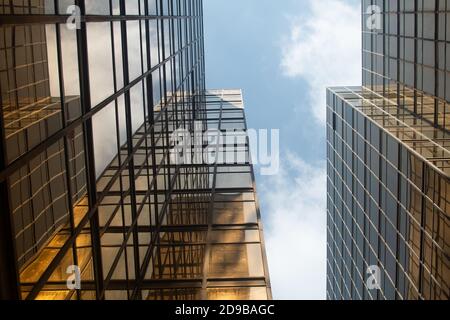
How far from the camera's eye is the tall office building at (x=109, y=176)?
28.0ft

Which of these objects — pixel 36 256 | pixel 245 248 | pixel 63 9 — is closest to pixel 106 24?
pixel 63 9

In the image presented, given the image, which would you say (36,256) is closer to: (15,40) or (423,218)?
(15,40)

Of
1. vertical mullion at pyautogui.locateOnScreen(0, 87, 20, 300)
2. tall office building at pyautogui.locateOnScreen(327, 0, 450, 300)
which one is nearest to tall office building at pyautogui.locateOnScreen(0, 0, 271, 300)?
vertical mullion at pyautogui.locateOnScreen(0, 87, 20, 300)

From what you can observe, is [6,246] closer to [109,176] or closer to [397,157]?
[109,176]

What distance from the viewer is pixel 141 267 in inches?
663

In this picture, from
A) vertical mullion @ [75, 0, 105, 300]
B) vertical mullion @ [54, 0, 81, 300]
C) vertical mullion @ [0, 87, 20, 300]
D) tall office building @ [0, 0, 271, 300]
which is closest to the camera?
vertical mullion @ [0, 87, 20, 300]

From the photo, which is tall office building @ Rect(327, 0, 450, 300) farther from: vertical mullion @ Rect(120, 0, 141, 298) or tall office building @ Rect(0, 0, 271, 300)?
vertical mullion @ Rect(120, 0, 141, 298)

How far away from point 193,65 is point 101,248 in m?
26.4

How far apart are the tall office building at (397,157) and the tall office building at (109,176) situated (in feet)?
25.0

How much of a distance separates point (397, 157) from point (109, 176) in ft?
64.6

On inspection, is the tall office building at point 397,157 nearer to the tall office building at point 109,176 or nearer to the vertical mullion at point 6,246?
the tall office building at point 109,176

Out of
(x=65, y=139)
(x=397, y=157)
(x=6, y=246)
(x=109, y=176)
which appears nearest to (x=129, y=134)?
(x=109, y=176)

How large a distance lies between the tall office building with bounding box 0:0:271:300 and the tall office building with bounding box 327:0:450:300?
7.63 m

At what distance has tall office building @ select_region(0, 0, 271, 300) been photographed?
8.54 m
